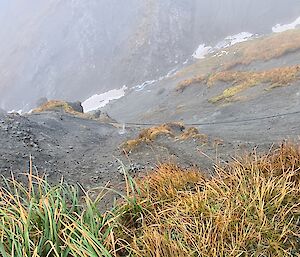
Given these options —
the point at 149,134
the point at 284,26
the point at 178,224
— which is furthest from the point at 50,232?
the point at 284,26

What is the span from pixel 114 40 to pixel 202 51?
1781 centimetres

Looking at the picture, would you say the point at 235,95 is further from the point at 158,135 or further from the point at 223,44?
the point at 223,44

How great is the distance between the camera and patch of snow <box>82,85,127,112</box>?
5648 cm

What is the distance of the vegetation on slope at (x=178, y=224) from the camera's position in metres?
4.01

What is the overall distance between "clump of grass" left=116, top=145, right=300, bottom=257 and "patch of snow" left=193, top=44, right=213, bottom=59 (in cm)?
5897

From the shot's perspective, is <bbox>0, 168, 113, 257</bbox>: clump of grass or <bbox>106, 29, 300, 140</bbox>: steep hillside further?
<bbox>106, 29, 300, 140</bbox>: steep hillside

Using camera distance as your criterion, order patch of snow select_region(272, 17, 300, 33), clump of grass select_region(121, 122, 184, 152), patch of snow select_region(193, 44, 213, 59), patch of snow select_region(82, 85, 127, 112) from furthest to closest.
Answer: patch of snow select_region(193, 44, 213, 59)
patch of snow select_region(272, 17, 300, 33)
patch of snow select_region(82, 85, 127, 112)
clump of grass select_region(121, 122, 184, 152)

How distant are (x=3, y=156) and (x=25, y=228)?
7.53 meters

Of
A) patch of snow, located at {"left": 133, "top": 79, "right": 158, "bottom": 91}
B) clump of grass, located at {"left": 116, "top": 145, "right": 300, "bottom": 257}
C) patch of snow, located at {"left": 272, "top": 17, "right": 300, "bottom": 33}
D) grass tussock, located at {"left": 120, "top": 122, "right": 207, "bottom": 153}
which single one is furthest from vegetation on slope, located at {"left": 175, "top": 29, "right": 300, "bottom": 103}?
clump of grass, located at {"left": 116, "top": 145, "right": 300, "bottom": 257}

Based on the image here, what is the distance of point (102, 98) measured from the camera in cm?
5906

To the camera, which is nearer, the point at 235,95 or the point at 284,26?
the point at 235,95

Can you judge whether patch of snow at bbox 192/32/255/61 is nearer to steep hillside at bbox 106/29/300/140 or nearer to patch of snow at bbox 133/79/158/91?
steep hillside at bbox 106/29/300/140

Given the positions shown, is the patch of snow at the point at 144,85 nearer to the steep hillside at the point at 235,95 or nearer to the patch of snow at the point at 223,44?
the steep hillside at the point at 235,95

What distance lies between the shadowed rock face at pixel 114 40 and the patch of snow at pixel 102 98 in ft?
6.85
